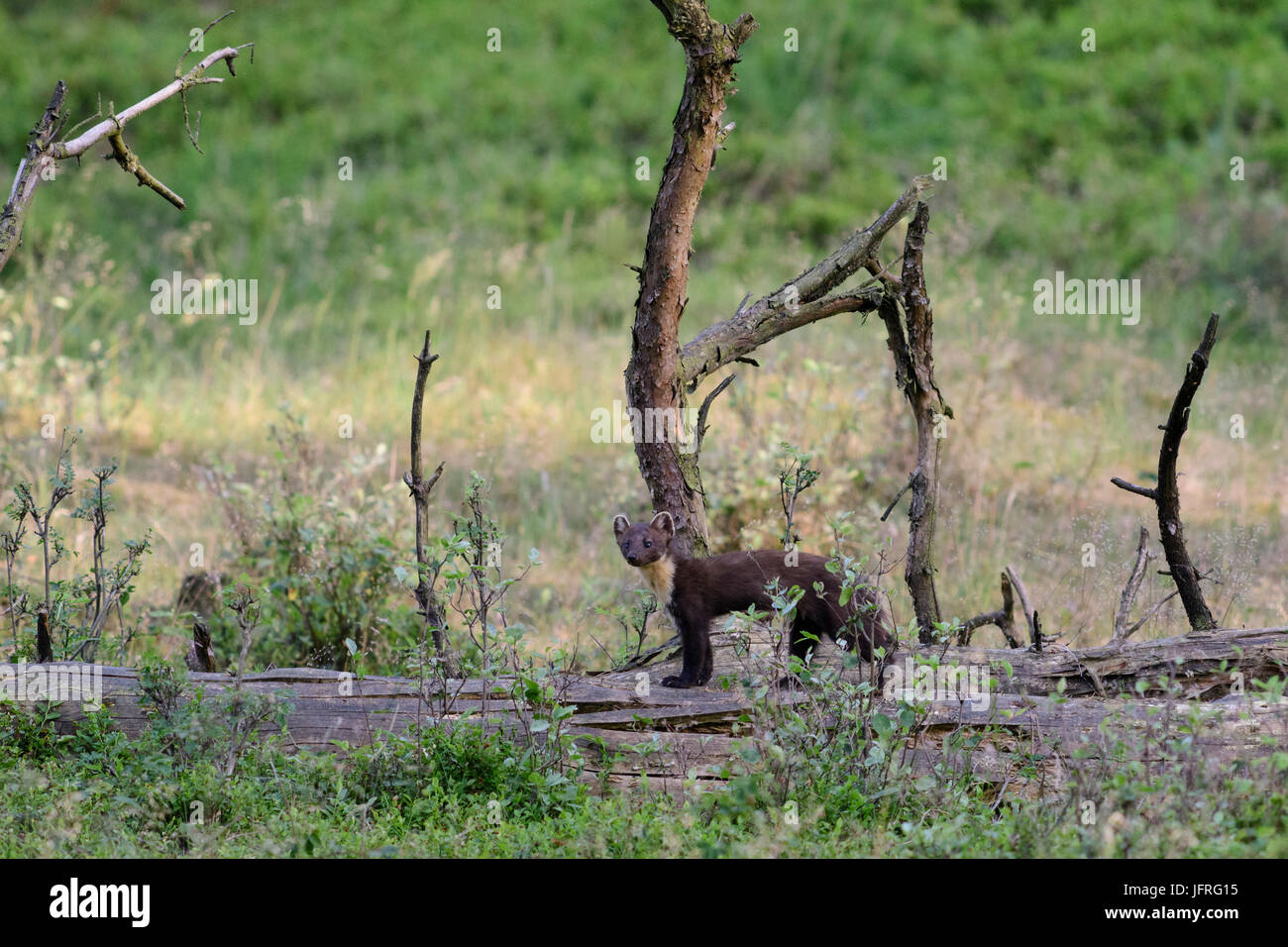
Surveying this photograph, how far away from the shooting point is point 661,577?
591 centimetres

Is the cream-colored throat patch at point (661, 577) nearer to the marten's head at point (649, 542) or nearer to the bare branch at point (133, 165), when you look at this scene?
the marten's head at point (649, 542)

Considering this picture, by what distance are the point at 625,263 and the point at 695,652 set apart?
7565 mm

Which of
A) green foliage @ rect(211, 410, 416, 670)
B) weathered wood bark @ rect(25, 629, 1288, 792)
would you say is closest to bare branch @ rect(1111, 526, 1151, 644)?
weathered wood bark @ rect(25, 629, 1288, 792)

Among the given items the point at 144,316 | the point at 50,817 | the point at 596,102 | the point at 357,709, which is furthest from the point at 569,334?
the point at 50,817

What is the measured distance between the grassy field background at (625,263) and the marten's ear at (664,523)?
51 centimetres

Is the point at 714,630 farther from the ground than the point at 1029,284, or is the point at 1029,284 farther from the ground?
the point at 1029,284

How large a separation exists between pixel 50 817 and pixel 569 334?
787 cm

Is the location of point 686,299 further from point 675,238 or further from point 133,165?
point 133,165

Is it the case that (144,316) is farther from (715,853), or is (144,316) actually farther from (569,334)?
(715,853)

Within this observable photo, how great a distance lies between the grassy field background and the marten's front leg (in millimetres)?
686

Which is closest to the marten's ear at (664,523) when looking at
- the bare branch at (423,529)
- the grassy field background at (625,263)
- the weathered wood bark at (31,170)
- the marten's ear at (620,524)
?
the marten's ear at (620,524)

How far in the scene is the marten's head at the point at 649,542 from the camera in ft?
19.0

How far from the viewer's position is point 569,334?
11.8 metres

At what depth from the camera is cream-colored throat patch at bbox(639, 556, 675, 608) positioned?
231 inches
